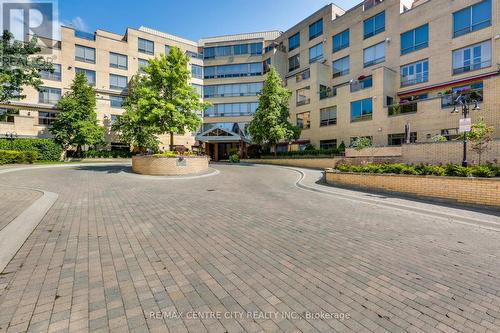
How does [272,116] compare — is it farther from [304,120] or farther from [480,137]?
[480,137]

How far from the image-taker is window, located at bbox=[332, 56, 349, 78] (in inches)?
1308

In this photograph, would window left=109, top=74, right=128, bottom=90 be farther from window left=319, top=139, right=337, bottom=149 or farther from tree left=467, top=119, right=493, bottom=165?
tree left=467, top=119, right=493, bottom=165

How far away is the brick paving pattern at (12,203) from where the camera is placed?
6.85 meters

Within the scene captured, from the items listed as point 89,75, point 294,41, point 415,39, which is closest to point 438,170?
point 415,39

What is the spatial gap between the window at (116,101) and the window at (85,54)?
19.3 feet

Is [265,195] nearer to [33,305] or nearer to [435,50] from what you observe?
[33,305]

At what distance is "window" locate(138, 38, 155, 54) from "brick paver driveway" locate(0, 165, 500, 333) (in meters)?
43.8

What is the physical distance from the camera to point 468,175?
32.9 ft

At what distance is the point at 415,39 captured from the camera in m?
26.6

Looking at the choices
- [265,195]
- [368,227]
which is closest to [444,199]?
[368,227]

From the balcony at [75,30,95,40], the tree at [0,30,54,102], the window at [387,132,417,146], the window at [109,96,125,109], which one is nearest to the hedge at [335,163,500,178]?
the window at [387,132,417,146]

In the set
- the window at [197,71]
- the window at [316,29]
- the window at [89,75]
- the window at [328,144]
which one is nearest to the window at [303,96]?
the window at [328,144]

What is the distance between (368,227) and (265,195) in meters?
5.53

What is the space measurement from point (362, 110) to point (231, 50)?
28807mm
